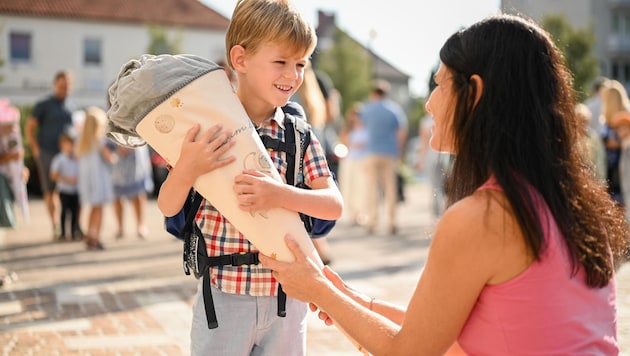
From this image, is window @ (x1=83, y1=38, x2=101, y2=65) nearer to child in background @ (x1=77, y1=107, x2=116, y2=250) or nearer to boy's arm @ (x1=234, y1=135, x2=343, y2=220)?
child in background @ (x1=77, y1=107, x2=116, y2=250)

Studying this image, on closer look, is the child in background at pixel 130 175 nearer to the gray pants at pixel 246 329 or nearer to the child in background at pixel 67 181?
the child in background at pixel 67 181

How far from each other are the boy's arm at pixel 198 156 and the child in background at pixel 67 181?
9.18 metres

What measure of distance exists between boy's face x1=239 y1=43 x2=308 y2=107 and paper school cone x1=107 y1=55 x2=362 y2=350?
170mm

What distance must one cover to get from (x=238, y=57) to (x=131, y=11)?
48280 millimetres

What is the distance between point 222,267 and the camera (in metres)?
2.80

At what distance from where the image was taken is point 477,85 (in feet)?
7.53

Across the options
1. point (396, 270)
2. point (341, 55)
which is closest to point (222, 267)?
point (396, 270)

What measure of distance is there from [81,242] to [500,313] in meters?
9.57

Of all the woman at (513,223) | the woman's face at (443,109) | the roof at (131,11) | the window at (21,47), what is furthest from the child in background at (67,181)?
the roof at (131,11)

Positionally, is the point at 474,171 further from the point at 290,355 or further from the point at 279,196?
the point at 290,355

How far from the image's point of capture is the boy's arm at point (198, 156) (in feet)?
8.25

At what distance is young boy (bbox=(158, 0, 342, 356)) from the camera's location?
2709 mm

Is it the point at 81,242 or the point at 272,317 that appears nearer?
the point at 272,317

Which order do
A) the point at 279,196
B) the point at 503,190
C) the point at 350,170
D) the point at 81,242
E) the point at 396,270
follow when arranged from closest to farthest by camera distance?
the point at 503,190 < the point at 279,196 < the point at 396,270 < the point at 81,242 < the point at 350,170
